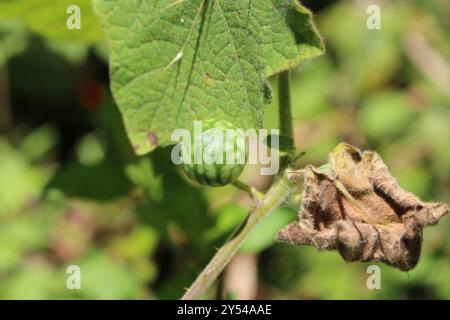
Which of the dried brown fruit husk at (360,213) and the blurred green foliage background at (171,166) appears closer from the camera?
the dried brown fruit husk at (360,213)

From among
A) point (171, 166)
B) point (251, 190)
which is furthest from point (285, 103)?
point (171, 166)

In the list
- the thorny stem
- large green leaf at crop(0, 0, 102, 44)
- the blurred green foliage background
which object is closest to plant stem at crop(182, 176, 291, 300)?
the thorny stem

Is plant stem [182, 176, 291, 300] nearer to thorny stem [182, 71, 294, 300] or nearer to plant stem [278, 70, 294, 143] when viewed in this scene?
thorny stem [182, 71, 294, 300]

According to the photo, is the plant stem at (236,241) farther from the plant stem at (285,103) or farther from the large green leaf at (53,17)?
the large green leaf at (53,17)

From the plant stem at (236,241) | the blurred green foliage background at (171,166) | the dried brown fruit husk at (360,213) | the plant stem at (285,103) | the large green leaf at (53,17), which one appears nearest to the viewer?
the dried brown fruit husk at (360,213)

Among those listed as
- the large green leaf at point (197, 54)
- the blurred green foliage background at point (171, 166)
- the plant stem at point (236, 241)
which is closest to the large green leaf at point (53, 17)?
the blurred green foliage background at point (171, 166)

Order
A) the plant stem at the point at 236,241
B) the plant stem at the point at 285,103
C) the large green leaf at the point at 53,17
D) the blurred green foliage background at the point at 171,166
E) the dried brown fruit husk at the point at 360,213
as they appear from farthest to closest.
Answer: the blurred green foliage background at the point at 171,166 → the large green leaf at the point at 53,17 → the plant stem at the point at 285,103 → the plant stem at the point at 236,241 → the dried brown fruit husk at the point at 360,213

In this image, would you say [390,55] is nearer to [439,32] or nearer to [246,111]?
[439,32]

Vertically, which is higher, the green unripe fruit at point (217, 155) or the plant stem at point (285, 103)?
the plant stem at point (285, 103)
